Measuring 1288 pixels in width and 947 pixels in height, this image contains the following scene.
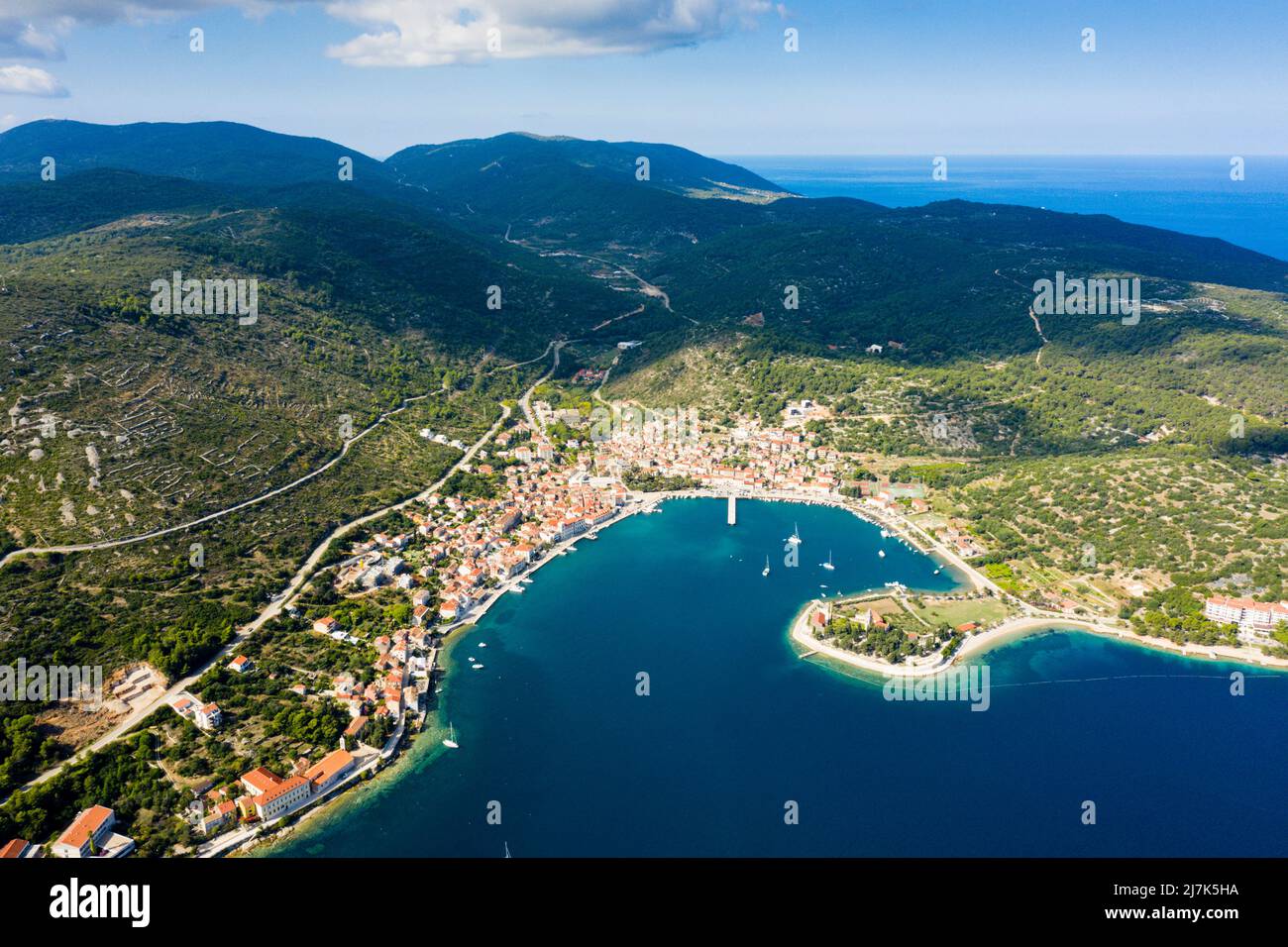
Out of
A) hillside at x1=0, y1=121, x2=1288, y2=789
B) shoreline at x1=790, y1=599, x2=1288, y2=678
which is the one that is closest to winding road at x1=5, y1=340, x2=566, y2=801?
hillside at x1=0, y1=121, x2=1288, y2=789

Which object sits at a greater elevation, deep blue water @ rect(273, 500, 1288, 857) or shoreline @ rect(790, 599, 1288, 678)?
shoreline @ rect(790, 599, 1288, 678)

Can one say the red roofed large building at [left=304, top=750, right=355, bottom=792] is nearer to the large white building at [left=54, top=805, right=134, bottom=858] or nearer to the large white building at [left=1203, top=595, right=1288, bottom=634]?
the large white building at [left=54, top=805, right=134, bottom=858]

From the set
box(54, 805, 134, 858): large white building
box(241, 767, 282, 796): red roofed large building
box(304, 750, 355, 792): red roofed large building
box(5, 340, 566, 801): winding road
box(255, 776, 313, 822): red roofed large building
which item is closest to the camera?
box(54, 805, 134, 858): large white building

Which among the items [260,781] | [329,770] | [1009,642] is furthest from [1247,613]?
[260,781]

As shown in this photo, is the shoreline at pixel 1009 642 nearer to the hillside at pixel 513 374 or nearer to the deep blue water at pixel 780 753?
the deep blue water at pixel 780 753

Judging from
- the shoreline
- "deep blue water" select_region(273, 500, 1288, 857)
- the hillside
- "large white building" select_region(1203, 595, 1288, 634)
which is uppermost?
the hillside

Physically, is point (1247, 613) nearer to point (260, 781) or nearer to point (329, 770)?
point (329, 770)

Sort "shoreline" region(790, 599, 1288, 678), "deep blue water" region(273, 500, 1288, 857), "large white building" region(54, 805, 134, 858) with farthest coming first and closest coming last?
"shoreline" region(790, 599, 1288, 678)
"deep blue water" region(273, 500, 1288, 857)
"large white building" region(54, 805, 134, 858)

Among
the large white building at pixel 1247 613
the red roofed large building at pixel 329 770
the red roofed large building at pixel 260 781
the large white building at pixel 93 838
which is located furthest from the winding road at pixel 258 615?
the large white building at pixel 1247 613
